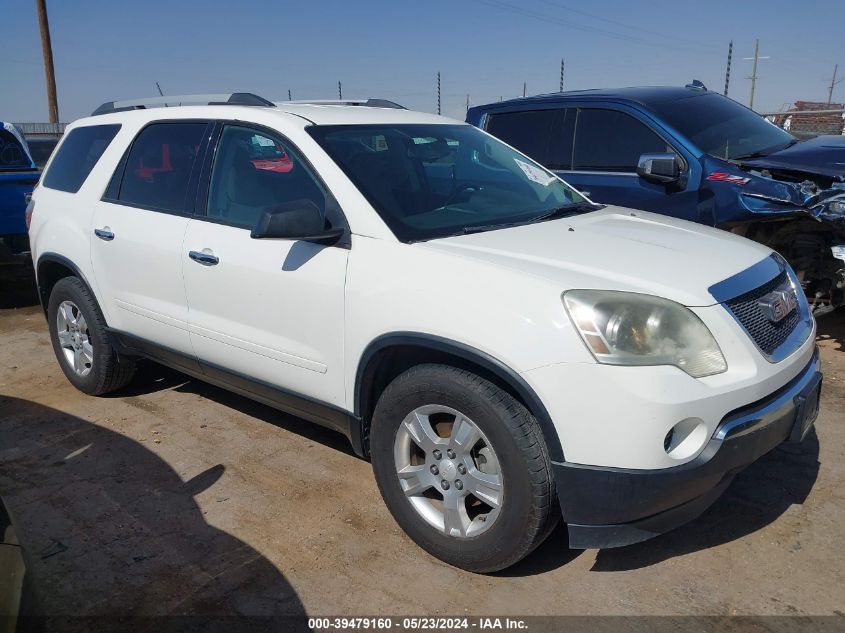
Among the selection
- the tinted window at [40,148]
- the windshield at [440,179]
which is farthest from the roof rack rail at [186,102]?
the tinted window at [40,148]

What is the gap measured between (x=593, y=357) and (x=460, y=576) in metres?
1.12

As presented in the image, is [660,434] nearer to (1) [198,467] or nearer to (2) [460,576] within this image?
(2) [460,576]

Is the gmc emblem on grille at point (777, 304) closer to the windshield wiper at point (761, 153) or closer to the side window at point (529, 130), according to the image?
the windshield wiper at point (761, 153)

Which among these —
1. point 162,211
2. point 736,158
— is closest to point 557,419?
point 162,211

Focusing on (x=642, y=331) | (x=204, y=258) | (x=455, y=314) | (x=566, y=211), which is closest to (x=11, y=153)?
(x=204, y=258)

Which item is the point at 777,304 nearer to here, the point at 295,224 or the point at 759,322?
the point at 759,322

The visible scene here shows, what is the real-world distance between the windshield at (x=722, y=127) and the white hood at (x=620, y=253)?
2403mm

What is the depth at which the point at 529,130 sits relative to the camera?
6.49 m

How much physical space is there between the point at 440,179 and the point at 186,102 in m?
1.75

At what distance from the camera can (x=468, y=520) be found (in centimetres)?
292

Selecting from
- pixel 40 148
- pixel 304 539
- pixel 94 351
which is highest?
pixel 40 148

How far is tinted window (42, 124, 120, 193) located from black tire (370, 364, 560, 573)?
2813mm

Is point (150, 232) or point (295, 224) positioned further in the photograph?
point (150, 232)

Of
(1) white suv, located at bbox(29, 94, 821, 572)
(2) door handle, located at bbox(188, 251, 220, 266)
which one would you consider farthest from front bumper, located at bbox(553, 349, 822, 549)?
(2) door handle, located at bbox(188, 251, 220, 266)
